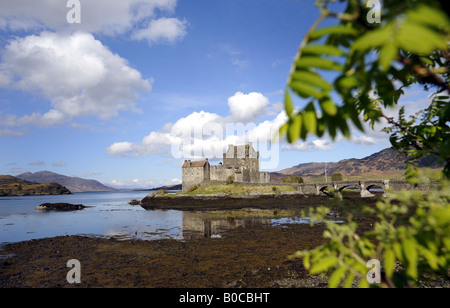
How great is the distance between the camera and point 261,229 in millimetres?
27328

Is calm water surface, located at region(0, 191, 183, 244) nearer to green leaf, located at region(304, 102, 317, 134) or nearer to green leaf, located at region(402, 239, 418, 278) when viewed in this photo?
green leaf, located at region(402, 239, 418, 278)

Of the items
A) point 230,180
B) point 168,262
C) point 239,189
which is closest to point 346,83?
point 168,262

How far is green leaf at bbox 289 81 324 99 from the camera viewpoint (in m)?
1.42

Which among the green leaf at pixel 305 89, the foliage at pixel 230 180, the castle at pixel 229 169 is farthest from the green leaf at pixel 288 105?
the castle at pixel 229 169

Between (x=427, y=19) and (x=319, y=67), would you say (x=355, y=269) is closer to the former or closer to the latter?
(x=319, y=67)

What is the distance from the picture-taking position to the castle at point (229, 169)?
8769 centimetres

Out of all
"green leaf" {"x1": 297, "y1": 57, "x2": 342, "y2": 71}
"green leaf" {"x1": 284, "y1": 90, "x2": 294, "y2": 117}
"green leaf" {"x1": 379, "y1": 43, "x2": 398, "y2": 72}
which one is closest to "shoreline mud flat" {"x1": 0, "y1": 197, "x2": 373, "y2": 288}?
"green leaf" {"x1": 284, "y1": 90, "x2": 294, "y2": 117}

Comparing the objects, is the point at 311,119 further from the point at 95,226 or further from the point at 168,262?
the point at 95,226

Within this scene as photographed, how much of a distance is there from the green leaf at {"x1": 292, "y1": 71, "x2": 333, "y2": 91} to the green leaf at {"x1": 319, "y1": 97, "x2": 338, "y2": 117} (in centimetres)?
7

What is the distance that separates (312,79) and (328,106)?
7.3 inches

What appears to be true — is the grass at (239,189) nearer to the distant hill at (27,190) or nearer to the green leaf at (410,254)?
the green leaf at (410,254)

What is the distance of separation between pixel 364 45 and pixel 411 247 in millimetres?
1253

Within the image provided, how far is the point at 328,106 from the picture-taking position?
1416mm

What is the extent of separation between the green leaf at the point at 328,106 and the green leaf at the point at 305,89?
1.9 inches
